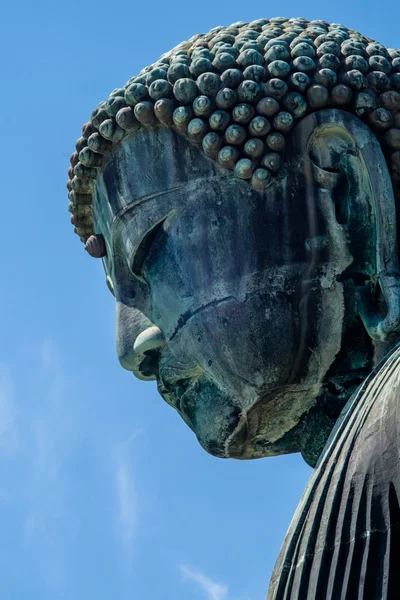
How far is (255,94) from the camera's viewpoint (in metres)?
12.4

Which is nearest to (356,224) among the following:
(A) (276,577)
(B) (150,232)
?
(B) (150,232)

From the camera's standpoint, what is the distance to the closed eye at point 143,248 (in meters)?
12.6

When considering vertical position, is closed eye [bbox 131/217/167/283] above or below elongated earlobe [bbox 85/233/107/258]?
below

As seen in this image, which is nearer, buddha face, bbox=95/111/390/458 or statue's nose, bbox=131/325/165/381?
buddha face, bbox=95/111/390/458

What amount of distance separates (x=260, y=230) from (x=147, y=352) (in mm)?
951

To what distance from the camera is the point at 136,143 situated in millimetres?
12703

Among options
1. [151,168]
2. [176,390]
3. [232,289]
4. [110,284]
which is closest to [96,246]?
[110,284]

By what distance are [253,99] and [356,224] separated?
0.87m

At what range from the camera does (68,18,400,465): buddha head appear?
1215 cm

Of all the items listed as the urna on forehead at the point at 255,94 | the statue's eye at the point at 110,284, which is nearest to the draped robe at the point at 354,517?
the urna on forehead at the point at 255,94

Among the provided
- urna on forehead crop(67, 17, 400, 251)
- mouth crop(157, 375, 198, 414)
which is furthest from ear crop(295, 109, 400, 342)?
mouth crop(157, 375, 198, 414)

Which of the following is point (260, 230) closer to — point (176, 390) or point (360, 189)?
point (360, 189)

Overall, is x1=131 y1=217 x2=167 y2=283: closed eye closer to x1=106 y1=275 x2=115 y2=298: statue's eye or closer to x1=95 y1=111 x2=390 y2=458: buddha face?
x1=95 y1=111 x2=390 y2=458: buddha face

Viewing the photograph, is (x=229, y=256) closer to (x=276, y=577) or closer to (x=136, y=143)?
(x=136, y=143)
